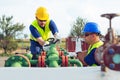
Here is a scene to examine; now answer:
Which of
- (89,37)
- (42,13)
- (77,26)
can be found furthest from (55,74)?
(77,26)

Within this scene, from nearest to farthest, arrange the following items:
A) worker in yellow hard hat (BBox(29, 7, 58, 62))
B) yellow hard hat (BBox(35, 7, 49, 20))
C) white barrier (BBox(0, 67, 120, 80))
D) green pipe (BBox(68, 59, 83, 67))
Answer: white barrier (BBox(0, 67, 120, 80)) → green pipe (BBox(68, 59, 83, 67)) → yellow hard hat (BBox(35, 7, 49, 20)) → worker in yellow hard hat (BBox(29, 7, 58, 62))

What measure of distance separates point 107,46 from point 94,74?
0.65 feet

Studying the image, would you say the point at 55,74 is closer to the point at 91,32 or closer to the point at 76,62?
the point at 91,32

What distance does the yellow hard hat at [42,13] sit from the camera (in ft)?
22.5

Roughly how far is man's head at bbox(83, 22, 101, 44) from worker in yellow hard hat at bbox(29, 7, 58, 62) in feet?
8.14

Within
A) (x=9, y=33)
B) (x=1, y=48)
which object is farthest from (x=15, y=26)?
(x=1, y=48)

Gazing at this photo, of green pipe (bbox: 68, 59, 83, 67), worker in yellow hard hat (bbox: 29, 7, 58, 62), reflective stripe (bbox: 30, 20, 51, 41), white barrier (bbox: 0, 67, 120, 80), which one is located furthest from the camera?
reflective stripe (bbox: 30, 20, 51, 41)

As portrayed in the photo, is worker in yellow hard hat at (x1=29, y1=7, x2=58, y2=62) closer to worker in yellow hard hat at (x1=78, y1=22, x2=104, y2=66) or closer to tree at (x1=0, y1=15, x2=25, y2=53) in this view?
worker in yellow hard hat at (x1=78, y1=22, x2=104, y2=66)

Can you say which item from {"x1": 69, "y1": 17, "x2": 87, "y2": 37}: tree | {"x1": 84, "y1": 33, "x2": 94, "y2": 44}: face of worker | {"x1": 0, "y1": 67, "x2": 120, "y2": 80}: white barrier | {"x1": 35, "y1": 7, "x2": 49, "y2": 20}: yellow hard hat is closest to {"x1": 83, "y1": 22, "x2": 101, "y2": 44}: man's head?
{"x1": 84, "y1": 33, "x2": 94, "y2": 44}: face of worker

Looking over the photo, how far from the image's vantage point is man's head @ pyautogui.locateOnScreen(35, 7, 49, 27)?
6850 mm

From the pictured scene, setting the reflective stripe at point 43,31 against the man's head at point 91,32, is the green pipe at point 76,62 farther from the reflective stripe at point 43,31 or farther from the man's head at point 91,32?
the reflective stripe at point 43,31

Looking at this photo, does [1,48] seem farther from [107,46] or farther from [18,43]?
[107,46]

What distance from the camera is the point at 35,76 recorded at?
6.79ft

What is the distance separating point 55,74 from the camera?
208 cm
